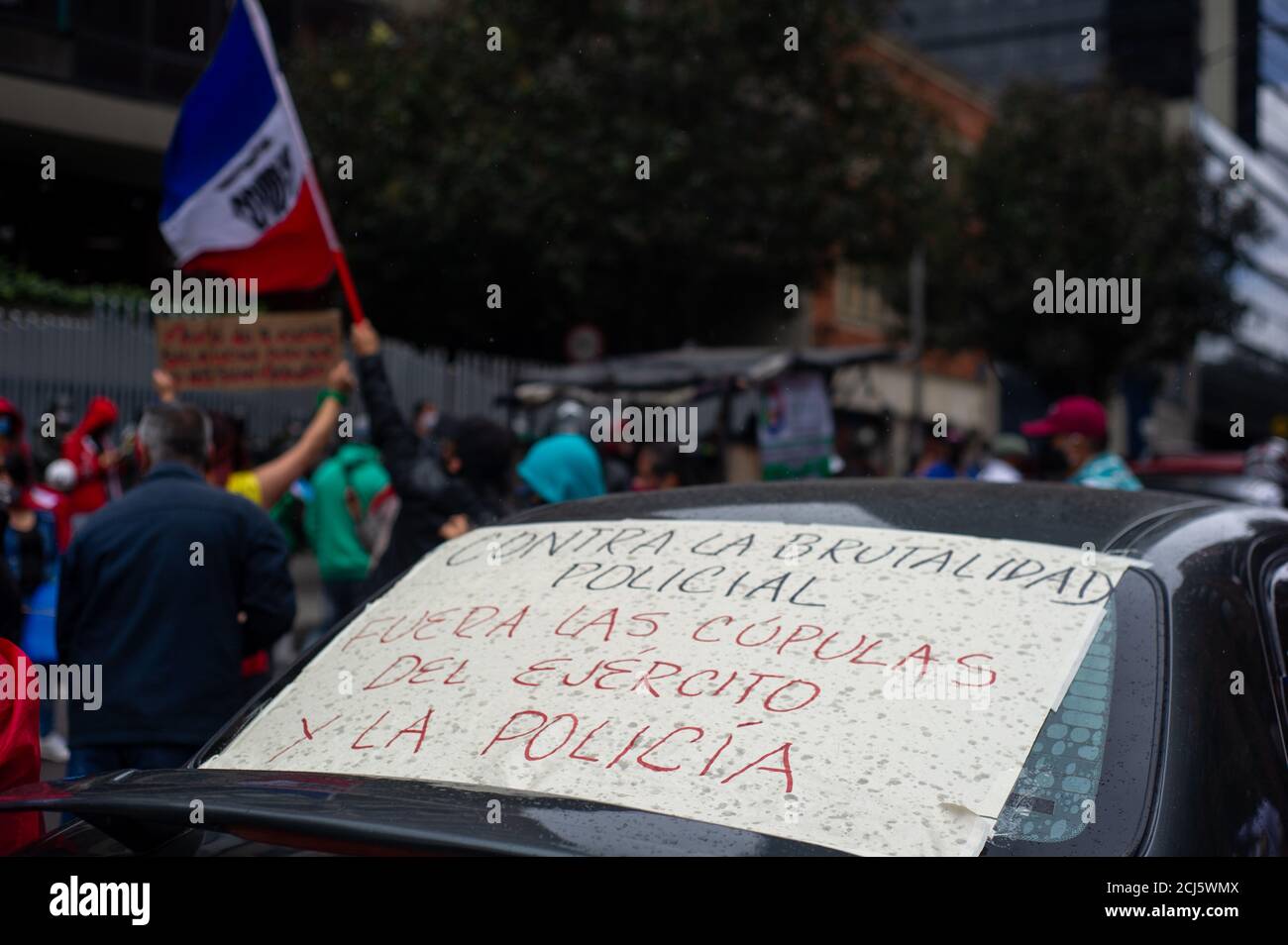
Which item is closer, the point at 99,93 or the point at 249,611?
the point at 249,611

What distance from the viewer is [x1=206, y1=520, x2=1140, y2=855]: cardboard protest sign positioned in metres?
1.80

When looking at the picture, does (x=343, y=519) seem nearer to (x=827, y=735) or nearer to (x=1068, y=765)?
(x=827, y=735)

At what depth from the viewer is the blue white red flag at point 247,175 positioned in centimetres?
521

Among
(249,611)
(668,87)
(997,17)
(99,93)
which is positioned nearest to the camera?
(249,611)

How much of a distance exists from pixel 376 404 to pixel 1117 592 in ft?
11.0

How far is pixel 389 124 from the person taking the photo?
18469 mm

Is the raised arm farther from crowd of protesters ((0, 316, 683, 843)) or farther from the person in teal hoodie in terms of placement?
the person in teal hoodie

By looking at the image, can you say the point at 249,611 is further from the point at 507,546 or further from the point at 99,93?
the point at 99,93

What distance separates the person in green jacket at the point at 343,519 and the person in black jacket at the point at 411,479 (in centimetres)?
217

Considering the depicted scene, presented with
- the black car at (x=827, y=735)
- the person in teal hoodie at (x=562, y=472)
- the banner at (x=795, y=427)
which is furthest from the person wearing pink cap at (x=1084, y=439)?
the banner at (x=795, y=427)

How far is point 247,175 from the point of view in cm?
526

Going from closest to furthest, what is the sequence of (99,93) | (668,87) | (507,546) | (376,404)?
(507,546) < (376,404) < (99,93) < (668,87)
